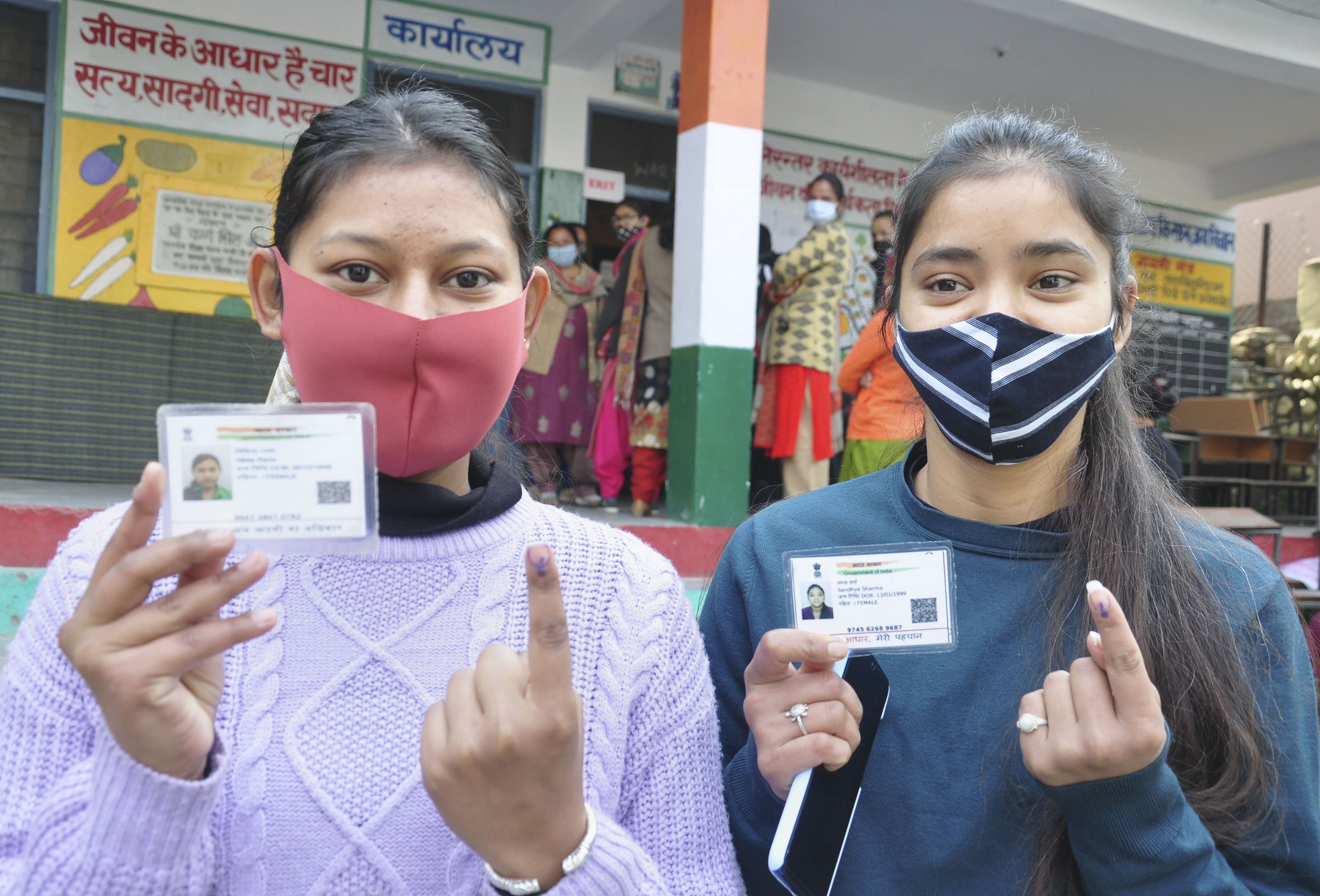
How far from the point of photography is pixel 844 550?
4.15 feet

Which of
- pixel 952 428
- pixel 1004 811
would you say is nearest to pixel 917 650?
pixel 1004 811

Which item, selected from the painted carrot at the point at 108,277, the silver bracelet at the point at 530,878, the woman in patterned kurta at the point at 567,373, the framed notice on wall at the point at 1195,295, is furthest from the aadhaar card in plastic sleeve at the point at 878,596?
the framed notice on wall at the point at 1195,295

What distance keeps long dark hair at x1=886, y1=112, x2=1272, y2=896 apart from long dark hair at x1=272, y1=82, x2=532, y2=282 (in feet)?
2.33

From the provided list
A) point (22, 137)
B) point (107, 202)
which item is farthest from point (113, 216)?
point (22, 137)

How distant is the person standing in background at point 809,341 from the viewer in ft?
19.3

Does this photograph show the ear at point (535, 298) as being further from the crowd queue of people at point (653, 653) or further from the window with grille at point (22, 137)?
the window with grille at point (22, 137)

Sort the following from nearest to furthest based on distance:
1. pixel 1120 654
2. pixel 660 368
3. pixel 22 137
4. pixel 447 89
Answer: pixel 1120 654 → pixel 447 89 → pixel 660 368 → pixel 22 137

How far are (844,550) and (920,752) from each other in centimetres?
35

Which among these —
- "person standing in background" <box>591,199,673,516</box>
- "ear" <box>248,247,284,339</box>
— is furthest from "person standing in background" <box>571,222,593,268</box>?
"ear" <box>248,247,284,339</box>

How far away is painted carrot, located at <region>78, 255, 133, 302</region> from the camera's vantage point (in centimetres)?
682

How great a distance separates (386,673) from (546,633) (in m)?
0.37

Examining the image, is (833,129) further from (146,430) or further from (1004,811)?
(1004,811)

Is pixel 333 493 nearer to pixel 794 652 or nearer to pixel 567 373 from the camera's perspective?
pixel 794 652

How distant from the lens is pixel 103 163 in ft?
22.2
